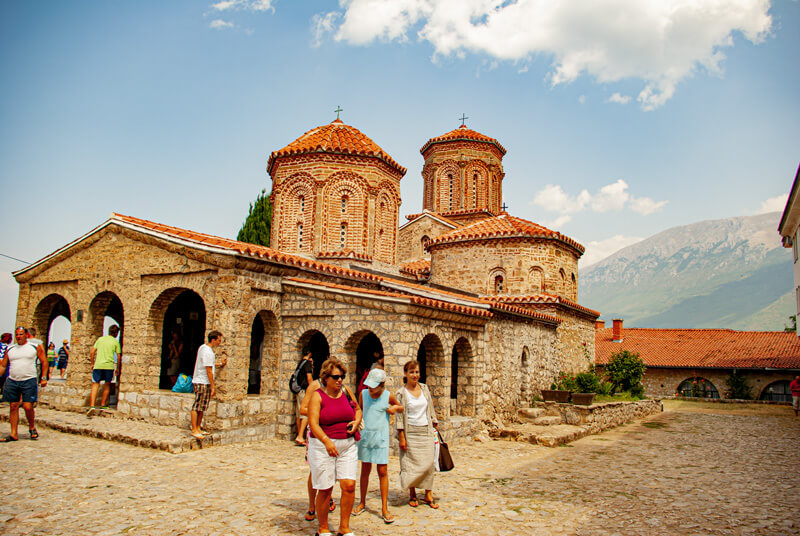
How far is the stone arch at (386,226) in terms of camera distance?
17875 mm

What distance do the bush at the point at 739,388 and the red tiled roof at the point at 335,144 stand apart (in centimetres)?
2080

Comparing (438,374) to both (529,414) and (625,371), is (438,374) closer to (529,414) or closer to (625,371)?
(529,414)

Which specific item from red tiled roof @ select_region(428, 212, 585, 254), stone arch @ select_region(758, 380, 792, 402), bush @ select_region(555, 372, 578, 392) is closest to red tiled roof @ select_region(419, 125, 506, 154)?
red tiled roof @ select_region(428, 212, 585, 254)

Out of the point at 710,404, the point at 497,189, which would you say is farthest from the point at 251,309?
the point at 710,404

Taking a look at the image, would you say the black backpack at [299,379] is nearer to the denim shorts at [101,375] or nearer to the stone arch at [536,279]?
the denim shorts at [101,375]

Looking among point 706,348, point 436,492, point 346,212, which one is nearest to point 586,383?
point 346,212

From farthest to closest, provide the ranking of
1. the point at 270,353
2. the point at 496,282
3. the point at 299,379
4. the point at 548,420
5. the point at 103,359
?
the point at 496,282 < the point at 548,420 < the point at 103,359 < the point at 270,353 < the point at 299,379

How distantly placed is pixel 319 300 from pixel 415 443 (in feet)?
16.4

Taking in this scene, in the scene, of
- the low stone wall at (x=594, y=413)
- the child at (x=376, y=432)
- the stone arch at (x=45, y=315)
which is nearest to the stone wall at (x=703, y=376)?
the low stone wall at (x=594, y=413)

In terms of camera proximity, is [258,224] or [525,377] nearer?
[525,377]

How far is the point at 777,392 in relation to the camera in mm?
27594

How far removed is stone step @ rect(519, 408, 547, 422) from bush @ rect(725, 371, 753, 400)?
18787mm

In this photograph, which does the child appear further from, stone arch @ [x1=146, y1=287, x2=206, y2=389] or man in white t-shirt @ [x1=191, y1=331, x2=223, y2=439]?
stone arch @ [x1=146, y1=287, x2=206, y2=389]

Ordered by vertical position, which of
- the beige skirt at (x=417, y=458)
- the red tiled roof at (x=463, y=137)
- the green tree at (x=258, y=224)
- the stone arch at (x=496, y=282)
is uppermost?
the red tiled roof at (x=463, y=137)
